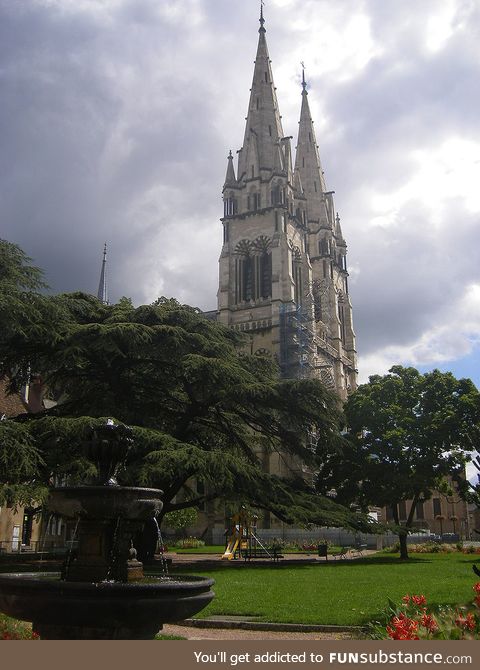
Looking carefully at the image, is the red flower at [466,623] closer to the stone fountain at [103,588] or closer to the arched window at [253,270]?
the stone fountain at [103,588]

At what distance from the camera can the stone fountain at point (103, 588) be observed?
6.46 m

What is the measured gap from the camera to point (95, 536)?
7.86 m

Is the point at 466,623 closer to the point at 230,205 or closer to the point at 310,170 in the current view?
the point at 230,205

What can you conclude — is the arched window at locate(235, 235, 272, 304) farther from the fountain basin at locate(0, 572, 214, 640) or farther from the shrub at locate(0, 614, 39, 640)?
the fountain basin at locate(0, 572, 214, 640)

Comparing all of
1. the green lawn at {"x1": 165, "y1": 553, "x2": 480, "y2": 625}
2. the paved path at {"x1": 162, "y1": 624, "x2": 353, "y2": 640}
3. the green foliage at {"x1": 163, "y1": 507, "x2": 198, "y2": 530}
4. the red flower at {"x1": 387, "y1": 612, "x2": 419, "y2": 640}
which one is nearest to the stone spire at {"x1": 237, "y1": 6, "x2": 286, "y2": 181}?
the green foliage at {"x1": 163, "y1": 507, "x2": 198, "y2": 530}

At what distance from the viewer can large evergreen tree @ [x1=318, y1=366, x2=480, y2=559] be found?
2855 cm

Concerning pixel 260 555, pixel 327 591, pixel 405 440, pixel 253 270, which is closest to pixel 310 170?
pixel 253 270

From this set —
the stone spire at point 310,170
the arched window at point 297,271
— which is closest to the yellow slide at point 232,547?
the arched window at point 297,271

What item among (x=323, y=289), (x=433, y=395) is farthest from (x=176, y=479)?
(x=323, y=289)

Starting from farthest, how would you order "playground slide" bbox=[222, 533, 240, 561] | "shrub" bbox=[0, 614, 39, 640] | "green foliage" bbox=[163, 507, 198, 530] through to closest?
"green foliage" bbox=[163, 507, 198, 530]
"playground slide" bbox=[222, 533, 240, 561]
"shrub" bbox=[0, 614, 39, 640]

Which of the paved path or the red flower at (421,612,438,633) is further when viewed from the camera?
the paved path

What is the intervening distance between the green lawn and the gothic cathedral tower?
39.8 m

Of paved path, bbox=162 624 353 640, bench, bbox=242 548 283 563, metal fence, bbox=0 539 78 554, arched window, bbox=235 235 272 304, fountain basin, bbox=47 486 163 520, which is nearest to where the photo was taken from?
fountain basin, bbox=47 486 163 520

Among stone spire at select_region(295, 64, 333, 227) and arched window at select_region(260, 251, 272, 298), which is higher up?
stone spire at select_region(295, 64, 333, 227)
